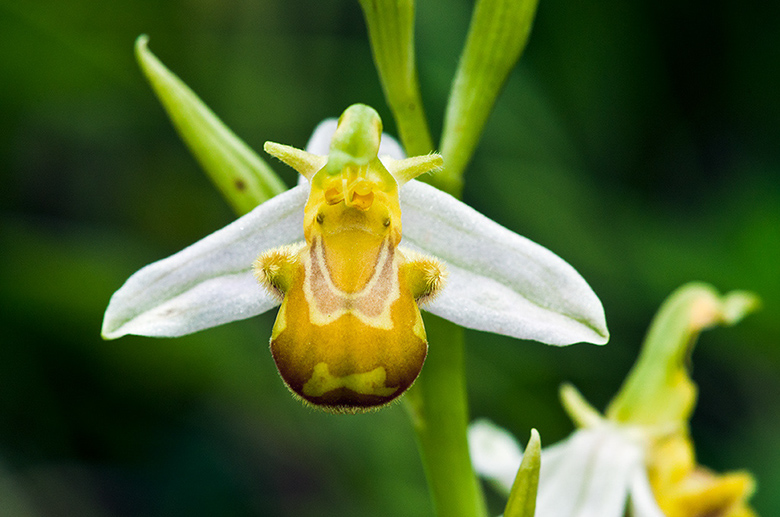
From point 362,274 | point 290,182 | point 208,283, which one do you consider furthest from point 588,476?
point 290,182

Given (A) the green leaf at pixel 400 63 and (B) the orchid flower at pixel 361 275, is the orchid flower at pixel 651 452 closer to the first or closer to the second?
(B) the orchid flower at pixel 361 275

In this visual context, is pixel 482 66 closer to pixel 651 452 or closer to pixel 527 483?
pixel 527 483

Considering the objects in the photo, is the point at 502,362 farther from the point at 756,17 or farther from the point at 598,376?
the point at 756,17

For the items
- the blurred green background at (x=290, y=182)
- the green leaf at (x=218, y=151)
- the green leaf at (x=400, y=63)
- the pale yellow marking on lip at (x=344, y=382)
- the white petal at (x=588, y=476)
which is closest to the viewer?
the pale yellow marking on lip at (x=344, y=382)

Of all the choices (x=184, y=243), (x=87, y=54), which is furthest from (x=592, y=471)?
(x=87, y=54)

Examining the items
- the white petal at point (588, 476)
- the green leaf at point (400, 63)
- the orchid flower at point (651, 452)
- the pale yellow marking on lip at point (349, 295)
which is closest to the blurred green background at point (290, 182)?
the orchid flower at point (651, 452)
